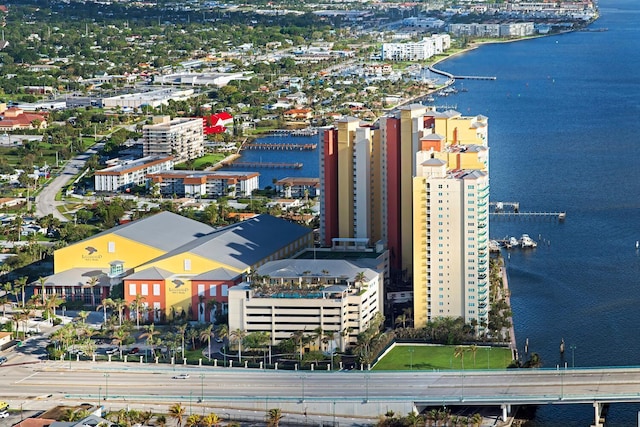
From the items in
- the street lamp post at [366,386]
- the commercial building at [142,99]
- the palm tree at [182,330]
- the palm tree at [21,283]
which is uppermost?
the commercial building at [142,99]

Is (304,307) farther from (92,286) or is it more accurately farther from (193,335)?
(92,286)

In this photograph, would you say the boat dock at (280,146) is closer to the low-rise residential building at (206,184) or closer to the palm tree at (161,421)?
the low-rise residential building at (206,184)

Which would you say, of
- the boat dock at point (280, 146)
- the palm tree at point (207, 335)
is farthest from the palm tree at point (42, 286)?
the boat dock at point (280, 146)

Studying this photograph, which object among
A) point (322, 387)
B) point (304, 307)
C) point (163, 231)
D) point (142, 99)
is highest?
point (163, 231)

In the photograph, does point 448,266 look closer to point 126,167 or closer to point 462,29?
point 126,167

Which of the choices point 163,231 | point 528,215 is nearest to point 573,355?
point 163,231

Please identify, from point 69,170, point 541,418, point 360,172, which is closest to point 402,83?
point 69,170

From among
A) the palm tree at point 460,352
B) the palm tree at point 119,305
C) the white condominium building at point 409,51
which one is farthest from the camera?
the white condominium building at point 409,51
